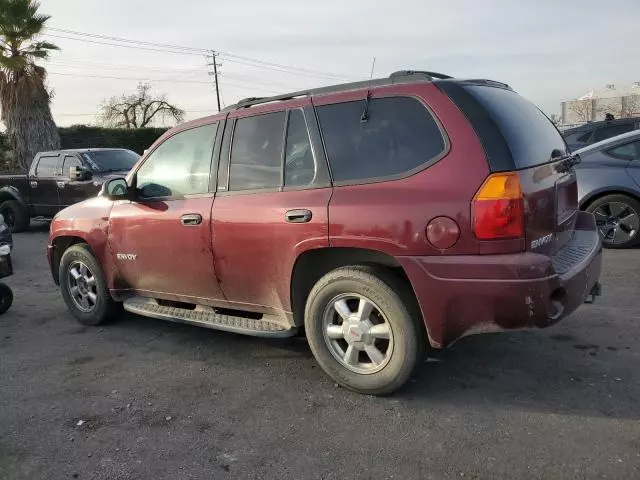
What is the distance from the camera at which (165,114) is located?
2130 inches

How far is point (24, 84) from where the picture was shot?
20375 millimetres

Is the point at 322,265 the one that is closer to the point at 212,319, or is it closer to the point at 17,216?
the point at 212,319

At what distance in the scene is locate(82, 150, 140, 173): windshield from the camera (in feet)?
38.0

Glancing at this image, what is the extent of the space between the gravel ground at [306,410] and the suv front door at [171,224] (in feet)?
1.87

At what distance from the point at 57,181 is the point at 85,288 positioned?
7688 mm

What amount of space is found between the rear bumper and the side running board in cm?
109

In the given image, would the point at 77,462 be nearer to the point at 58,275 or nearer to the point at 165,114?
the point at 58,275

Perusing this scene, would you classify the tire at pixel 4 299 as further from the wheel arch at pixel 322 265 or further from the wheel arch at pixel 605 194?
the wheel arch at pixel 605 194

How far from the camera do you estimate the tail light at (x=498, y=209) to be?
9.91 ft

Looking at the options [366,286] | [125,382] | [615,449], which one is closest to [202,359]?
[125,382]

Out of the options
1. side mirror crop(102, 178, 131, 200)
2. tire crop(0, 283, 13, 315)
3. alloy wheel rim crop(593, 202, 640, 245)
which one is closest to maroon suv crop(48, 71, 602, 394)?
side mirror crop(102, 178, 131, 200)

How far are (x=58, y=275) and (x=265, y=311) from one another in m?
2.67

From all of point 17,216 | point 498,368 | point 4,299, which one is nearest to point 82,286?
point 4,299

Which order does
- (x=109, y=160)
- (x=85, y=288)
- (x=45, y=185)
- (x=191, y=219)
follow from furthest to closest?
(x=45, y=185), (x=109, y=160), (x=85, y=288), (x=191, y=219)
